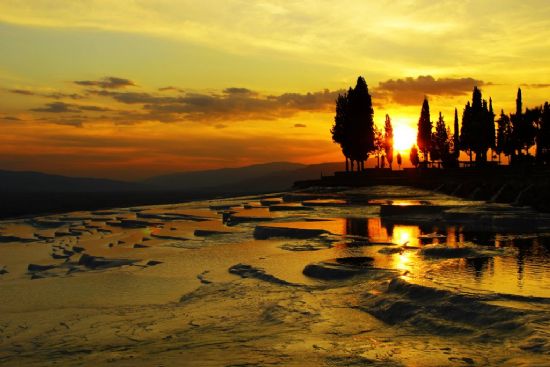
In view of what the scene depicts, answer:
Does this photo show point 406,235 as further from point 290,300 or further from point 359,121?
point 359,121

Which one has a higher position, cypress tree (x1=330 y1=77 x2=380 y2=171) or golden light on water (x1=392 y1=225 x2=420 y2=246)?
cypress tree (x1=330 y1=77 x2=380 y2=171)

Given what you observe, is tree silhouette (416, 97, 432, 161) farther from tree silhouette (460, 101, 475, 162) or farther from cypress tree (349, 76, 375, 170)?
cypress tree (349, 76, 375, 170)

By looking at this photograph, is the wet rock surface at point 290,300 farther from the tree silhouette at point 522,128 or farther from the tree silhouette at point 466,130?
the tree silhouette at point 466,130

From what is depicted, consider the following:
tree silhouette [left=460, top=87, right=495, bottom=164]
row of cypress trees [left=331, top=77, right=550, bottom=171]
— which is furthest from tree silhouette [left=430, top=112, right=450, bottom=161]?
tree silhouette [left=460, top=87, right=495, bottom=164]

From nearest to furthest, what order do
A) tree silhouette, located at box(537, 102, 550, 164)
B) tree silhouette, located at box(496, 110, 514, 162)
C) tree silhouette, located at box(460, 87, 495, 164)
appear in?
tree silhouette, located at box(537, 102, 550, 164)
tree silhouette, located at box(460, 87, 495, 164)
tree silhouette, located at box(496, 110, 514, 162)

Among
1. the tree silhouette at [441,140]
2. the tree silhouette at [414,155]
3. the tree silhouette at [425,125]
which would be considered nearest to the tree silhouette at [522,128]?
the tree silhouette at [425,125]

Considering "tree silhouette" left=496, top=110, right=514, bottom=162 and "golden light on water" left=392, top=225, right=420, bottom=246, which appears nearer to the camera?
"golden light on water" left=392, top=225, right=420, bottom=246

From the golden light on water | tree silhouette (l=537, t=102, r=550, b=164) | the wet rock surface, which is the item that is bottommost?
the wet rock surface

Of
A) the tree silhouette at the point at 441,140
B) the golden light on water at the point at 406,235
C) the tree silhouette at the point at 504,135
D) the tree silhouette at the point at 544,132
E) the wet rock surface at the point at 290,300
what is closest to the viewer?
the wet rock surface at the point at 290,300

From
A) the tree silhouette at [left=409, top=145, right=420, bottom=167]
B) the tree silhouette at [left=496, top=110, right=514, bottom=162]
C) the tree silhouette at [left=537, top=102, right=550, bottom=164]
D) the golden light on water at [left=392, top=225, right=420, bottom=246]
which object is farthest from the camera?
the tree silhouette at [left=409, top=145, right=420, bottom=167]

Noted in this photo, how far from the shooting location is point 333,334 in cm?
809

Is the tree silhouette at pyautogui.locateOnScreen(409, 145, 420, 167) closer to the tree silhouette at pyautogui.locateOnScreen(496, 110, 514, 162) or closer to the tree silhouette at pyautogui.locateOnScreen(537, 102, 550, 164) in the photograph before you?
the tree silhouette at pyautogui.locateOnScreen(496, 110, 514, 162)

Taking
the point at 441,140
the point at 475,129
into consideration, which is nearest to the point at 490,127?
the point at 475,129

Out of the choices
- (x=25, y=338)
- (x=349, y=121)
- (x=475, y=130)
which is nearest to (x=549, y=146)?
(x=475, y=130)
